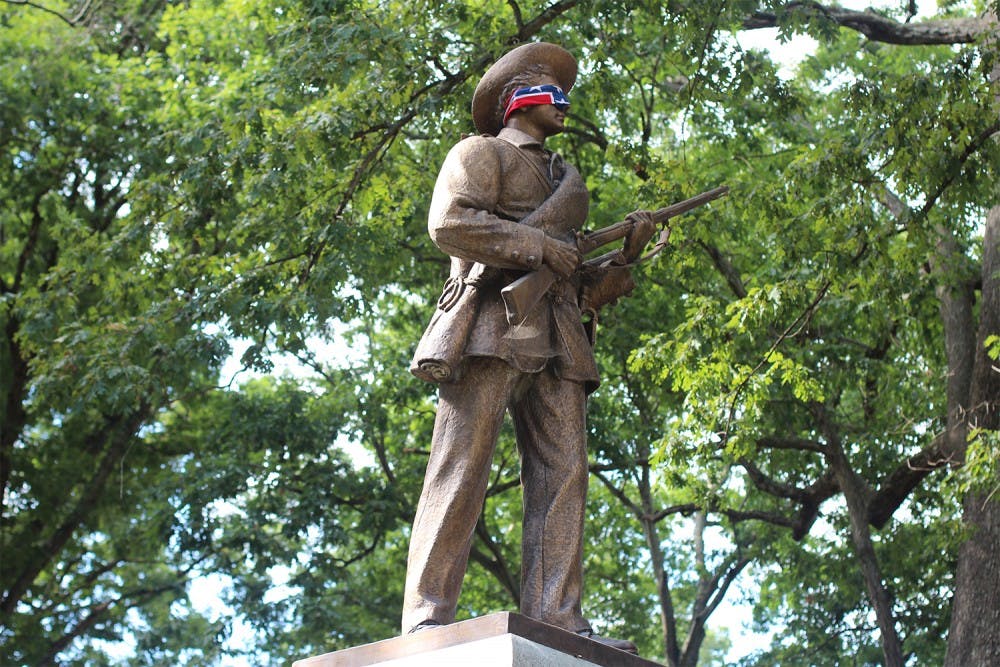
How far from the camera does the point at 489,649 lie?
4.70m

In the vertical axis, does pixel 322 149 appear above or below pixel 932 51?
below

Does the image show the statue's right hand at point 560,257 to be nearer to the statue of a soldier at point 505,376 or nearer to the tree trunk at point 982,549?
the statue of a soldier at point 505,376

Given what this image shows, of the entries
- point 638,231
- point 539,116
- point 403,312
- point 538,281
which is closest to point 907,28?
point 403,312

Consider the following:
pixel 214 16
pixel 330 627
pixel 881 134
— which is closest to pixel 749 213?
pixel 881 134

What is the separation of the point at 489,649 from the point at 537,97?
239 cm

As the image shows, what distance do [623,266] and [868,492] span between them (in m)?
8.90

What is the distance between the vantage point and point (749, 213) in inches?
494

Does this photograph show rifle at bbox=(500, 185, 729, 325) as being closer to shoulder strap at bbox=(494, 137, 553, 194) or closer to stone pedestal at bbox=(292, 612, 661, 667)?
shoulder strap at bbox=(494, 137, 553, 194)

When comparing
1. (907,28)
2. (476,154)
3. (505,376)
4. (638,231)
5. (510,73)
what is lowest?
(505,376)

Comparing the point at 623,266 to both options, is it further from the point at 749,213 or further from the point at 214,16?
the point at 214,16

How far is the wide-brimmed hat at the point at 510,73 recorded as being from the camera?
20.0 feet

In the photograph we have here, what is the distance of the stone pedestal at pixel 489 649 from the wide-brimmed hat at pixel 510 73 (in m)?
2.31

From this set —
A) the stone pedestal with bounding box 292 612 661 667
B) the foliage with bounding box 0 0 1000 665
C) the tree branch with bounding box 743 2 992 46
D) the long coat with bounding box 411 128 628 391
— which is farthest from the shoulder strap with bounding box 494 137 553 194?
the tree branch with bounding box 743 2 992 46

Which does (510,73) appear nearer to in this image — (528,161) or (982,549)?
(528,161)
